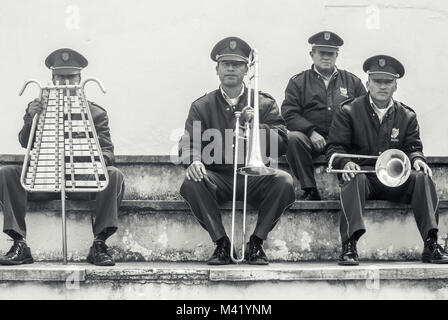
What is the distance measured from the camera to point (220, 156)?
7367 mm

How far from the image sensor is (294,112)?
27.0 feet

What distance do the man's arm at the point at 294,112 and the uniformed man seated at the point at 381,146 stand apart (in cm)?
45

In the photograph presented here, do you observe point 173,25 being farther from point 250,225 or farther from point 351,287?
point 351,287

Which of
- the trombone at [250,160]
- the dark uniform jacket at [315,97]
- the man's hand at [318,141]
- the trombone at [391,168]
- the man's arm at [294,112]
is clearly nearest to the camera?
the trombone at [250,160]

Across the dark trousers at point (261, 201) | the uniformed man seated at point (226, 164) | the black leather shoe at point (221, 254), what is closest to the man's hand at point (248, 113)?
the uniformed man seated at point (226, 164)

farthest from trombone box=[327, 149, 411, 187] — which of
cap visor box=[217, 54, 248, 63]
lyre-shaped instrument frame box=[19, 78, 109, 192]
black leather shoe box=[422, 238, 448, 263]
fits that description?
lyre-shaped instrument frame box=[19, 78, 109, 192]

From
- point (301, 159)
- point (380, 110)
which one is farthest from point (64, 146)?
point (380, 110)

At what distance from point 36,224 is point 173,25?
113 inches

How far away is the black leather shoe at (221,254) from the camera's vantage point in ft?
22.3

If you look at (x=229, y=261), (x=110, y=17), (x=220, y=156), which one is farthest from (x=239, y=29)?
(x=229, y=261)

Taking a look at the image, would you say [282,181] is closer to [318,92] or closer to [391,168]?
[391,168]

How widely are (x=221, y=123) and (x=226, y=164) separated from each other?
0.37 metres

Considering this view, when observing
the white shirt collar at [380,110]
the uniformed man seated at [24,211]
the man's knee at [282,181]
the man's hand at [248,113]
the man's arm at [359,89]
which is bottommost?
the uniformed man seated at [24,211]

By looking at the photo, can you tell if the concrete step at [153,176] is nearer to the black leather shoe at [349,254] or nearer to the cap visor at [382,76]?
the cap visor at [382,76]
